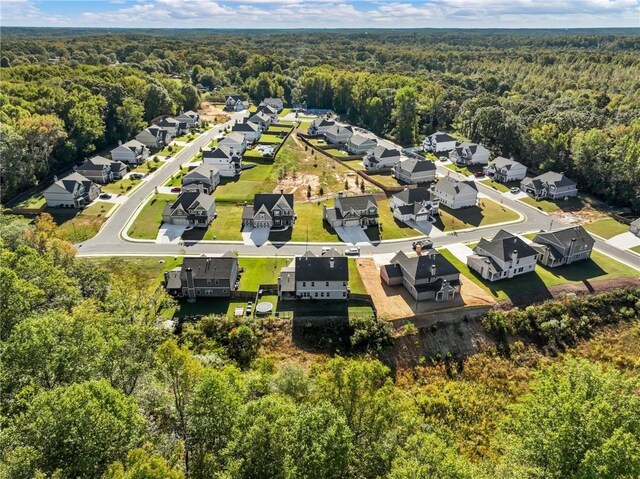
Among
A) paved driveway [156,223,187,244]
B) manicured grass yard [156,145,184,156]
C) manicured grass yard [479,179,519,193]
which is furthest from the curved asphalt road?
manicured grass yard [156,145,184,156]

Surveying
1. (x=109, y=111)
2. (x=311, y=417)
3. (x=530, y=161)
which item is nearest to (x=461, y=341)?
(x=311, y=417)

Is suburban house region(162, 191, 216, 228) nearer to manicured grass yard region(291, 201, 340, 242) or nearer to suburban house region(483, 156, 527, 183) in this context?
manicured grass yard region(291, 201, 340, 242)

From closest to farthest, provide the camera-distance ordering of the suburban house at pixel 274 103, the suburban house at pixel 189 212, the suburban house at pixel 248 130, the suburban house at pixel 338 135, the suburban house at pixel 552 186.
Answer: the suburban house at pixel 189 212 → the suburban house at pixel 552 186 → the suburban house at pixel 248 130 → the suburban house at pixel 338 135 → the suburban house at pixel 274 103

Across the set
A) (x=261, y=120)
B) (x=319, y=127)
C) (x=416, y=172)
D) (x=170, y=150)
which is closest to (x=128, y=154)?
(x=170, y=150)

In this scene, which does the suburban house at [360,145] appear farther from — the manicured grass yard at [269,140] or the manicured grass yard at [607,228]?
the manicured grass yard at [607,228]

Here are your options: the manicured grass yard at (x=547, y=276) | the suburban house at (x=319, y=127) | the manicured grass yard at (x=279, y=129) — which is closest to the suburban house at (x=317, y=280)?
the manicured grass yard at (x=547, y=276)

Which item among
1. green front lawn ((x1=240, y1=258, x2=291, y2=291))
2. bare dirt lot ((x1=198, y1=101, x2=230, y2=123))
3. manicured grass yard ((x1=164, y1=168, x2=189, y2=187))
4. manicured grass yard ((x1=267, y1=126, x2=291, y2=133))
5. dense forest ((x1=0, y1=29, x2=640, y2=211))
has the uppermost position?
dense forest ((x1=0, y1=29, x2=640, y2=211))
